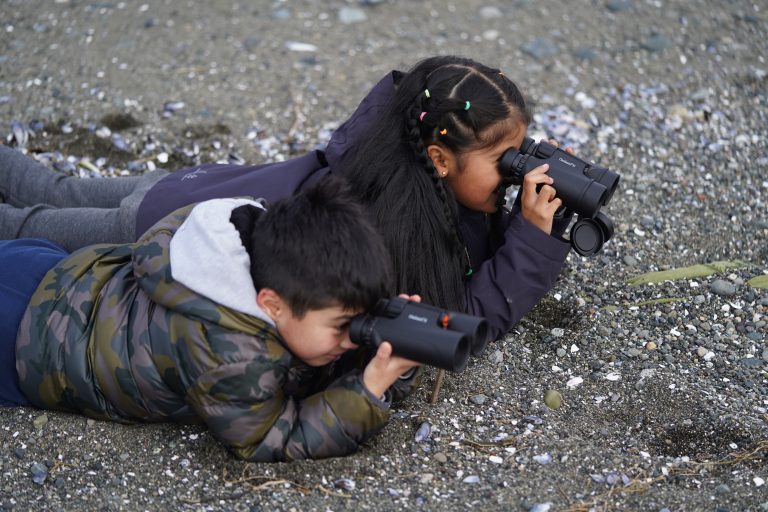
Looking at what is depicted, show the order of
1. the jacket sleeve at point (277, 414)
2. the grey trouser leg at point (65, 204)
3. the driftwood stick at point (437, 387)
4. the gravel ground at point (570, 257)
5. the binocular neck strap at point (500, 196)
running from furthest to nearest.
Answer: the grey trouser leg at point (65, 204) → the binocular neck strap at point (500, 196) → the driftwood stick at point (437, 387) → the gravel ground at point (570, 257) → the jacket sleeve at point (277, 414)

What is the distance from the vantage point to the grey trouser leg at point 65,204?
3613 mm

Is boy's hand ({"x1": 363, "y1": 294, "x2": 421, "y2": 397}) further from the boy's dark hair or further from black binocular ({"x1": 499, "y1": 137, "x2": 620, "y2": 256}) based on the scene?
black binocular ({"x1": 499, "y1": 137, "x2": 620, "y2": 256})

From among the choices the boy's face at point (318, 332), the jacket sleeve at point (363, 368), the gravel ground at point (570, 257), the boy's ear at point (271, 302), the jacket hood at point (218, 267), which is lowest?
the gravel ground at point (570, 257)

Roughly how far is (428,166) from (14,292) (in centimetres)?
141

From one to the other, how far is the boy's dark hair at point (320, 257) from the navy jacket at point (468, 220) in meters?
0.75

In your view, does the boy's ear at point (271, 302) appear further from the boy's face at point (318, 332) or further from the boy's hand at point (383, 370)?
the boy's hand at point (383, 370)

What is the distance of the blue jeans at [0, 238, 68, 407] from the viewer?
296 cm

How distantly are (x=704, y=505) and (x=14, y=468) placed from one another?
202cm

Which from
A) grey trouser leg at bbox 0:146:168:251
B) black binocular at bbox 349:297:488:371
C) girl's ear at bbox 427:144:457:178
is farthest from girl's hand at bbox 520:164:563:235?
grey trouser leg at bbox 0:146:168:251

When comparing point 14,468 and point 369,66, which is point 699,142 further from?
point 14,468

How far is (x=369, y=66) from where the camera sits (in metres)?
5.60

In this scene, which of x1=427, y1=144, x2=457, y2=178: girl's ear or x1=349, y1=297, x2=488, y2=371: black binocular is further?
x1=427, y1=144, x2=457, y2=178: girl's ear

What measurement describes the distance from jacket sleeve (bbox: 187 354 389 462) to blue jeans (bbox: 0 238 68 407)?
660 millimetres

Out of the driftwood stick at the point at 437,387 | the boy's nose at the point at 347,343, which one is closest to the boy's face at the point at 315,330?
the boy's nose at the point at 347,343
